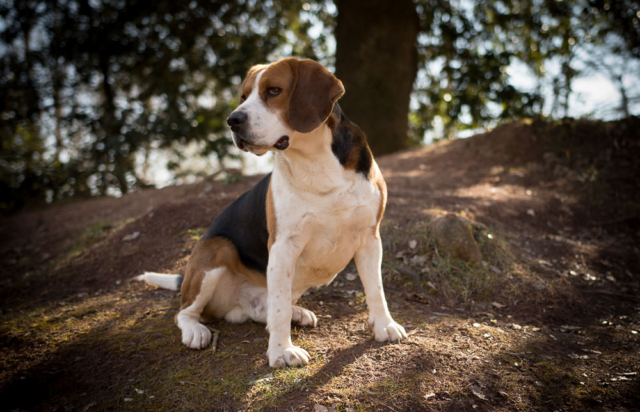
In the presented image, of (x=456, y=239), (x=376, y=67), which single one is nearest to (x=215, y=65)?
(x=376, y=67)

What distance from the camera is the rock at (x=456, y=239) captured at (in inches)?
173

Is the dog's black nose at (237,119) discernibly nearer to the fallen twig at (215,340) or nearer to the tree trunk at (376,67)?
the fallen twig at (215,340)

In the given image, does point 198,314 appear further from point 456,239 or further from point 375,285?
point 456,239

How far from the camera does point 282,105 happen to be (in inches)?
109

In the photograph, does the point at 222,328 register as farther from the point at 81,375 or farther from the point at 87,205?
the point at 87,205

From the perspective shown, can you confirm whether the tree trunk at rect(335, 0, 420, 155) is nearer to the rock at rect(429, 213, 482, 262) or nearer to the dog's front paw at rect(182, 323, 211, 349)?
the rock at rect(429, 213, 482, 262)

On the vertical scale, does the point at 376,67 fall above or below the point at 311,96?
above

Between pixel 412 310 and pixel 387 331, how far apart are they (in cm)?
77

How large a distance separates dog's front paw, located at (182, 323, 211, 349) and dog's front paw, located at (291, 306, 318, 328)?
0.65 m

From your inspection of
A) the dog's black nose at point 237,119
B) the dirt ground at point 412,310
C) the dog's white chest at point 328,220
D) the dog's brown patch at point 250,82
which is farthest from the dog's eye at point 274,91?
the dirt ground at point 412,310

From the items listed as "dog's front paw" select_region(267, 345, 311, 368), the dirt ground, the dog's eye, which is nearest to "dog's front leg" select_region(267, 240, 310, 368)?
"dog's front paw" select_region(267, 345, 311, 368)

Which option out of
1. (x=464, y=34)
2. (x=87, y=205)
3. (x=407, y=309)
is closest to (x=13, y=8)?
(x=87, y=205)

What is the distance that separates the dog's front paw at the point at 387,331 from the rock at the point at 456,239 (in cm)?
148

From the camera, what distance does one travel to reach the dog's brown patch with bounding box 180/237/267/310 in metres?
3.42
